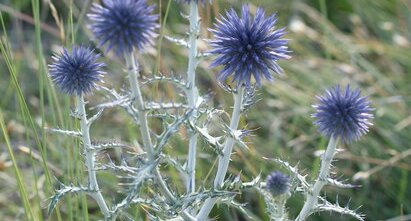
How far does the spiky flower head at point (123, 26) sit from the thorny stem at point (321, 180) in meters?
0.64

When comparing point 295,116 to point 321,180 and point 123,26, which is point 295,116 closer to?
point 321,180

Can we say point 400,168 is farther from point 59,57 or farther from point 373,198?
point 59,57

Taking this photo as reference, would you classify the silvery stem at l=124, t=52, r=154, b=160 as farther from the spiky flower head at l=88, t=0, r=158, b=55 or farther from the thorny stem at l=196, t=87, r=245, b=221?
the thorny stem at l=196, t=87, r=245, b=221

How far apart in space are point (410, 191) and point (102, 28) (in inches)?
113

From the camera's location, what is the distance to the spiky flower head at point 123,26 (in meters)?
1.73

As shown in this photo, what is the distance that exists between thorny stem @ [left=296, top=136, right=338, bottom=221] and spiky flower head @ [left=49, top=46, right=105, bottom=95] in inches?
28.7

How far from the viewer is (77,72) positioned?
2.09 meters

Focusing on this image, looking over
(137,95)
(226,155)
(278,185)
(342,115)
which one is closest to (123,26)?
(137,95)

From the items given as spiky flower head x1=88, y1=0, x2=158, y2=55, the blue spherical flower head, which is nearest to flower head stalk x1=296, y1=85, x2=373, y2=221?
the blue spherical flower head

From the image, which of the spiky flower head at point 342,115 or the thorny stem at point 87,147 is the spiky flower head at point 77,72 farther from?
the spiky flower head at point 342,115

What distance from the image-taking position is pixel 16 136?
484cm

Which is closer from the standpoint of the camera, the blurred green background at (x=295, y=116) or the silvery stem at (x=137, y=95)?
the silvery stem at (x=137, y=95)

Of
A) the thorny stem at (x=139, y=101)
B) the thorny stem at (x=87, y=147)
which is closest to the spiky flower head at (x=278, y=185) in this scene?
the thorny stem at (x=139, y=101)

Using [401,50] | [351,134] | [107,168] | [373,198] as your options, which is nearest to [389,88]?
[401,50]
